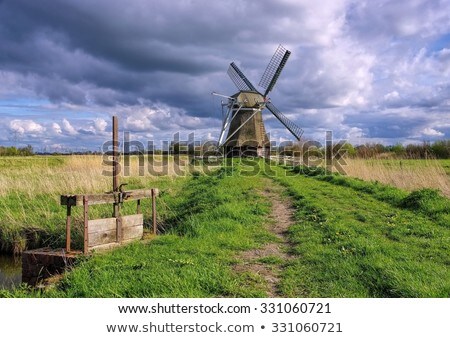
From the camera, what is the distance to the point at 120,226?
8164mm

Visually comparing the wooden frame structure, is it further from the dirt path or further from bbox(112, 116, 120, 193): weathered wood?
the dirt path

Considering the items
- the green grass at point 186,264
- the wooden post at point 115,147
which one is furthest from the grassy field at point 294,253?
the wooden post at point 115,147

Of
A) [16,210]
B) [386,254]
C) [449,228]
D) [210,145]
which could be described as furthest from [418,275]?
[210,145]

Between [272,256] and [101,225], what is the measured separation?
3.47 m

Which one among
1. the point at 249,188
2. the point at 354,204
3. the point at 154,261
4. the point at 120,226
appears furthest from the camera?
the point at 249,188

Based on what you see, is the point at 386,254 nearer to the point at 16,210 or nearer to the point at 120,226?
the point at 120,226

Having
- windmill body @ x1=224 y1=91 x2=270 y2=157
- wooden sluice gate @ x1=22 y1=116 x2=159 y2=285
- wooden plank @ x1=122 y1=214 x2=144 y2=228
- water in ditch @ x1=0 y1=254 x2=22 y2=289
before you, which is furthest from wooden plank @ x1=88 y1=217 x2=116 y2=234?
windmill body @ x1=224 y1=91 x2=270 y2=157

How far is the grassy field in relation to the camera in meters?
5.03

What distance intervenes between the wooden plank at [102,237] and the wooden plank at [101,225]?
60 millimetres

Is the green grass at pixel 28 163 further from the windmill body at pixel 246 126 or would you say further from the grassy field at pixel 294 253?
the grassy field at pixel 294 253

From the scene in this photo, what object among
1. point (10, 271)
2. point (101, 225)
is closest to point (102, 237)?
point (101, 225)

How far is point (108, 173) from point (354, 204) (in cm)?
1150

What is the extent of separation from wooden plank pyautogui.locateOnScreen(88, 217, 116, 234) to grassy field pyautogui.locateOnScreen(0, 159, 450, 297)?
0.63m

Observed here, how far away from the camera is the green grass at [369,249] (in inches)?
197
